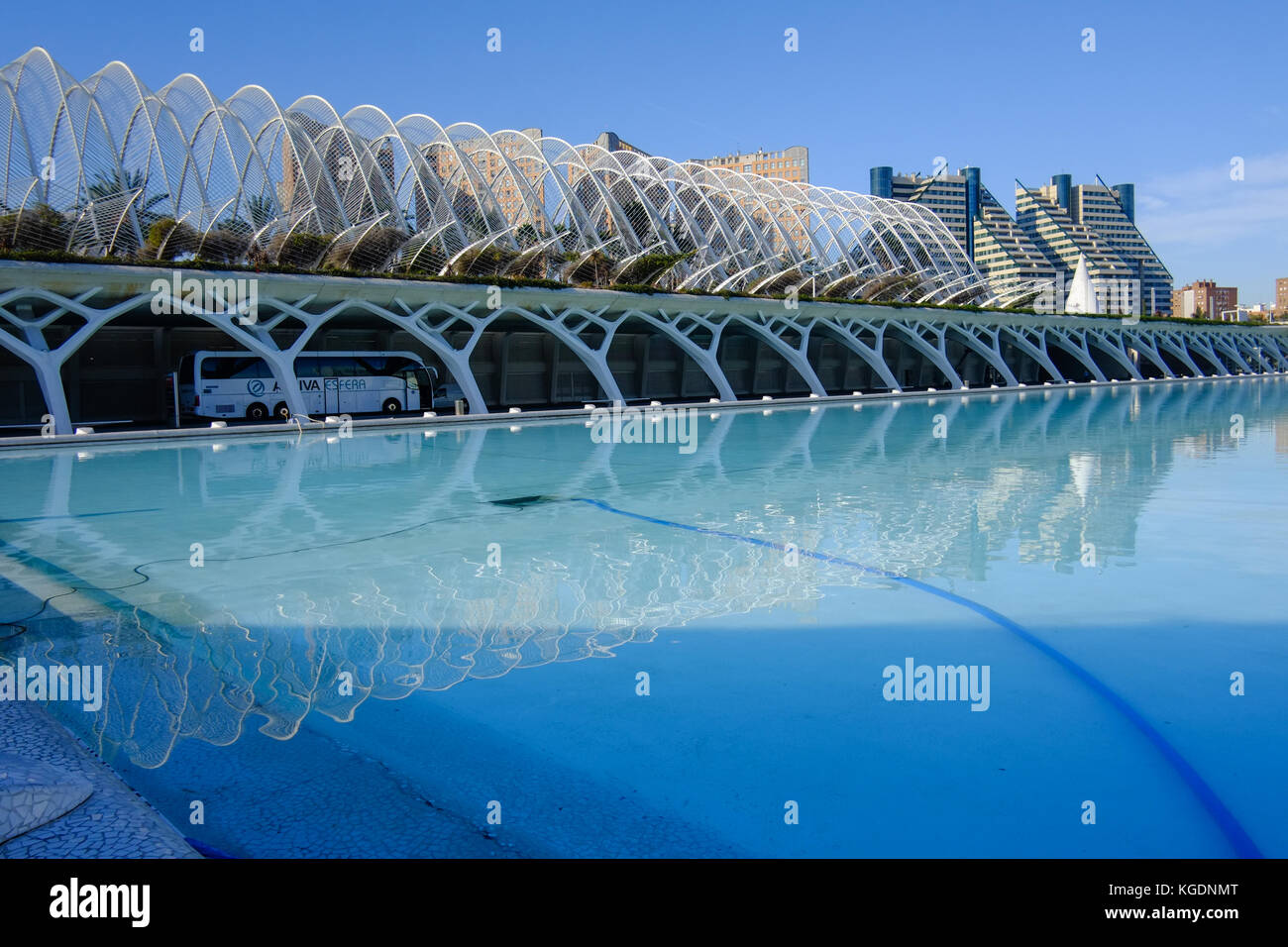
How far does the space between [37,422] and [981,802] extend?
25.8 m

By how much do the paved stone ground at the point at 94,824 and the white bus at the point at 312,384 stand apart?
21.0 meters

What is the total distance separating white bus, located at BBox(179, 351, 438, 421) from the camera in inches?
899

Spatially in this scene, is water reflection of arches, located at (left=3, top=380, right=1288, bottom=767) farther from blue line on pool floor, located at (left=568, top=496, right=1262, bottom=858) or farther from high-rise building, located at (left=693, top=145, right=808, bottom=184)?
high-rise building, located at (left=693, top=145, right=808, bottom=184)

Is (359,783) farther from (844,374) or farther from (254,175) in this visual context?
(844,374)

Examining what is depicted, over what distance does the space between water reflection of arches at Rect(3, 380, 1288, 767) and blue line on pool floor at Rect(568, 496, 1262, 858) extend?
0.68 ft

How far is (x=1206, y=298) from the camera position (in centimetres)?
13500

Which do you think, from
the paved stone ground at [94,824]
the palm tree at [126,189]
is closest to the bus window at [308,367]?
the palm tree at [126,189]

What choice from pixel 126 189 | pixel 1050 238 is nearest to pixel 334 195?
pixel 126 189

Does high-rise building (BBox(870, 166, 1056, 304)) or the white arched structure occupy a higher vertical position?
high-rise building (BBox(870, 166, 1056, 304))

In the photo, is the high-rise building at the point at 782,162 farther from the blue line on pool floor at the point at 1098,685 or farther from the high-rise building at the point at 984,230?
the blue line on pool floor at the point at 1098,685

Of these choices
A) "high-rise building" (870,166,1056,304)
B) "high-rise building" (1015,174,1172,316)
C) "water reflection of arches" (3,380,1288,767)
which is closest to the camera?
"water reflection of arches" (3,380,1288,767)

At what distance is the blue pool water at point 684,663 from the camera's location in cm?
278

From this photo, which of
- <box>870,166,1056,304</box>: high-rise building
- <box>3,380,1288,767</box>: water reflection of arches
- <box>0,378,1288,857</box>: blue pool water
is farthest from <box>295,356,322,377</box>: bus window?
<box>870,166,1056,304</box>: high-rise building
